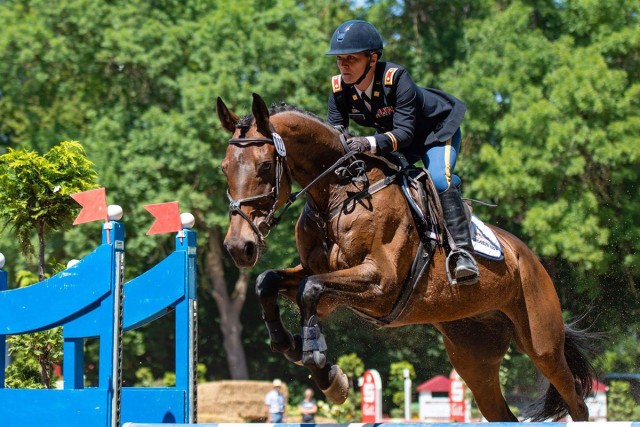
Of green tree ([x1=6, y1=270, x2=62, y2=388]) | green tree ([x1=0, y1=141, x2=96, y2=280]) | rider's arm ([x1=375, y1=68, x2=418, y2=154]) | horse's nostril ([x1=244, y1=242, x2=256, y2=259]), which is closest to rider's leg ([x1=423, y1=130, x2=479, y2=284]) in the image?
rider's arm ([x1=375, y1=68, x2=418, y2=154])

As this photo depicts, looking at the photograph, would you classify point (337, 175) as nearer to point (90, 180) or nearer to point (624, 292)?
point (90, 180)

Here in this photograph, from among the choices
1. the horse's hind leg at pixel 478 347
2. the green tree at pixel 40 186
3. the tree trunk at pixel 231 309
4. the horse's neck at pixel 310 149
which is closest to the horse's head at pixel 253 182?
the horse's neck at pixel 310 149

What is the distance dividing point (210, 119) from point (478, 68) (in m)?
5.23

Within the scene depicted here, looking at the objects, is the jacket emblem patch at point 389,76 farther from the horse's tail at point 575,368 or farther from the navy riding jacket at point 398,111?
the horse's tail at point 575,368

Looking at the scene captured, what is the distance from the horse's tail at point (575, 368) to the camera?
262 inches

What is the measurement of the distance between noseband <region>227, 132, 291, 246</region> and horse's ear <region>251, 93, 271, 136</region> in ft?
0.15

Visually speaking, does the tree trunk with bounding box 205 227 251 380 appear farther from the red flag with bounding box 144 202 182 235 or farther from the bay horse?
the red flag with bounding box 144 202 182 235

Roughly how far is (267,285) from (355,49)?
1347mm

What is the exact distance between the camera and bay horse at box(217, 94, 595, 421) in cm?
479

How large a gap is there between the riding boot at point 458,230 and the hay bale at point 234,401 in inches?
537

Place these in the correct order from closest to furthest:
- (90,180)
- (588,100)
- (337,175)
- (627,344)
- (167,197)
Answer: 1. (337,175)
2. (90,180)
3. (627,344)
4. (588,100)
5. (167,197)

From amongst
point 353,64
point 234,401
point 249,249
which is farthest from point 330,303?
point 234,401

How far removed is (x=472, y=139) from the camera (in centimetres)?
1936

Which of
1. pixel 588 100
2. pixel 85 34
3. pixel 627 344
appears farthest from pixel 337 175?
pixel 85 34
